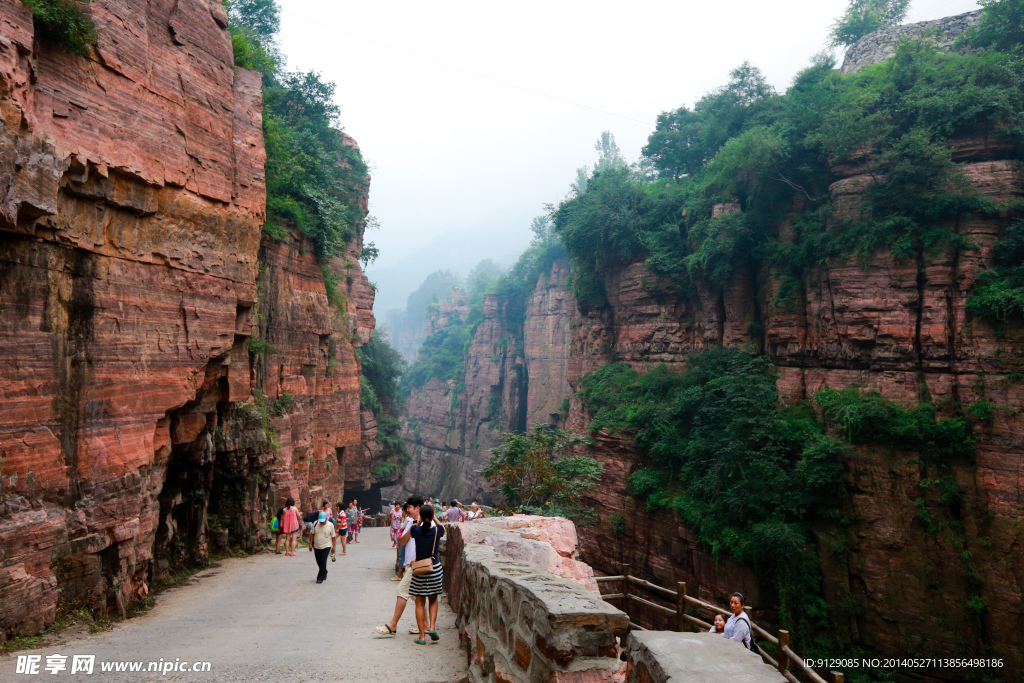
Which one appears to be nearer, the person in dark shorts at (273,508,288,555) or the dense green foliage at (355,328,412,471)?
the person in dark shorts at (273,508,288,555)

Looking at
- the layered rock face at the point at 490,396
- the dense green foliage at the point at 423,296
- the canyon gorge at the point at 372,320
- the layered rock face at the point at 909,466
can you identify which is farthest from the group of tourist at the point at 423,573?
the dense green foliage at the point at 423,296

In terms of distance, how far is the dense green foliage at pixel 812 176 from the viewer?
1814cm

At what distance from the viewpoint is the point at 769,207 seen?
2369 cm

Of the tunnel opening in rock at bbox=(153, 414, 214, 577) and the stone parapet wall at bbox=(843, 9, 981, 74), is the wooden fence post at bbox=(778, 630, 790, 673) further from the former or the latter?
the stone parapet wall at bbox=(843, 9, 981, 74)

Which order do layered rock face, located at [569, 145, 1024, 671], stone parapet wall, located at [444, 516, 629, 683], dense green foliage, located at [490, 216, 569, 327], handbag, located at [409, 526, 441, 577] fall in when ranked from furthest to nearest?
dense green foliage, located at [490, 216, 569, 327]
layered rock face, located at [569, 145, 1024, 671]
handbag, located at [409, 526, 441, 577]
stone parapet wall, located at [444, 516, 629, 683]

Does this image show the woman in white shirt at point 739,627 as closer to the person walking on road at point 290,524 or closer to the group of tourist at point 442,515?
the group of tourist at point 442,515

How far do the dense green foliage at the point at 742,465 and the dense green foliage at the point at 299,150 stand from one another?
14783 mm

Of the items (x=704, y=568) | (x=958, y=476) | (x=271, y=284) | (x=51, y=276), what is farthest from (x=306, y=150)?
(x=958, y=476)

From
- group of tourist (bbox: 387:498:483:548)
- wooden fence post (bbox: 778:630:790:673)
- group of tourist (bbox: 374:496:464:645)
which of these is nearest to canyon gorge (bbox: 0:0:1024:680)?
group of tourist (bbox: 374:496:464:645)

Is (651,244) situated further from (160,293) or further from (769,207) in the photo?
(160,293)

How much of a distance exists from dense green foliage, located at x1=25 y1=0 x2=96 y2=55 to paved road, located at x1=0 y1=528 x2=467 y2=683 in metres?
7.15

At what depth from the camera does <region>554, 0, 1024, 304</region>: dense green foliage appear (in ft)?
59.5

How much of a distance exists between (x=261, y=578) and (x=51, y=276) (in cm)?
647

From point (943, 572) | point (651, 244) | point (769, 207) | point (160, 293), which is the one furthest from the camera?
point (651, 244)
